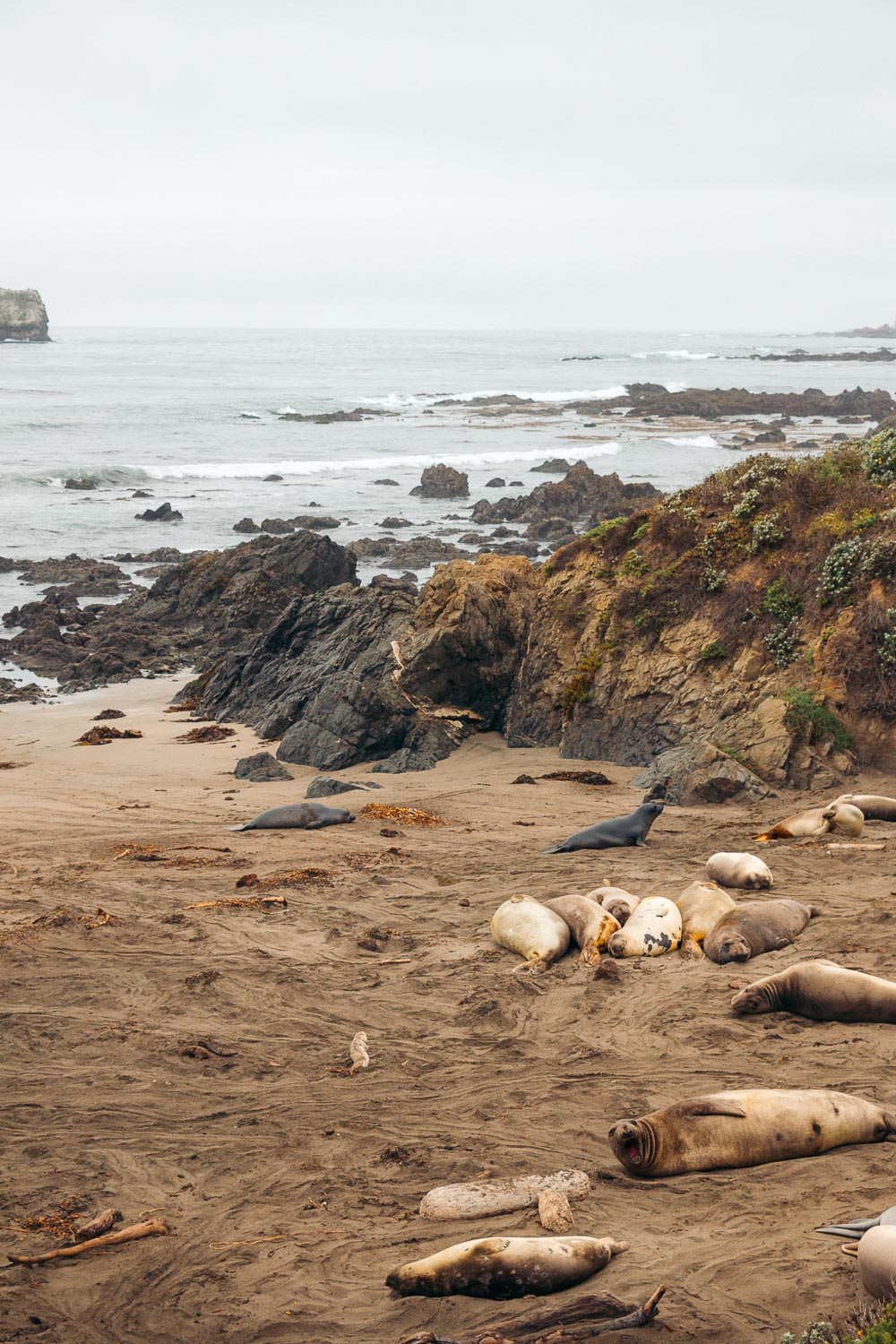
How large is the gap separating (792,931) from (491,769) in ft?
20.9

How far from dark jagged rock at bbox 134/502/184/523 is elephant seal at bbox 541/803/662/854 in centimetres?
2798

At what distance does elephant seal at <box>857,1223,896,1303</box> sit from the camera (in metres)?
3.42

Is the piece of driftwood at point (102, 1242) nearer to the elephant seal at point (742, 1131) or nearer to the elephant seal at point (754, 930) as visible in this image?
the elephant seal at point (742, 1131)

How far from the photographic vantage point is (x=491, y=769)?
13.3 m

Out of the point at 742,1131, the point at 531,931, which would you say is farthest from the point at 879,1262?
the point at 531,931

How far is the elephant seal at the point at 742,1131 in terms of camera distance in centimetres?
460

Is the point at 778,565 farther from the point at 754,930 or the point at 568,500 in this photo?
the point at 568,500

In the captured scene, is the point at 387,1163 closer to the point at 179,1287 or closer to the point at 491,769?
the point at 179,1287

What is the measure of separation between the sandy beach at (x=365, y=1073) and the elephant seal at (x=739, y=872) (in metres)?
0.23

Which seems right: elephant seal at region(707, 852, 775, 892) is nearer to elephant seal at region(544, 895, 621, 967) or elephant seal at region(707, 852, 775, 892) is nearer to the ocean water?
elephant seal at region(544, 895, 621, 967)

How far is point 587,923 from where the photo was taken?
7457 mm

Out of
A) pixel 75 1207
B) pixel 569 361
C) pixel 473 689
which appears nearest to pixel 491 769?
pixel 473 689

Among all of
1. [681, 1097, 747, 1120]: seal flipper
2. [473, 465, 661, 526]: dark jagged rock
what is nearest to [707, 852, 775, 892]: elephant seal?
[681, 1097, 747, 1120]: seal flipper

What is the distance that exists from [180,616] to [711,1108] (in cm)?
1998
